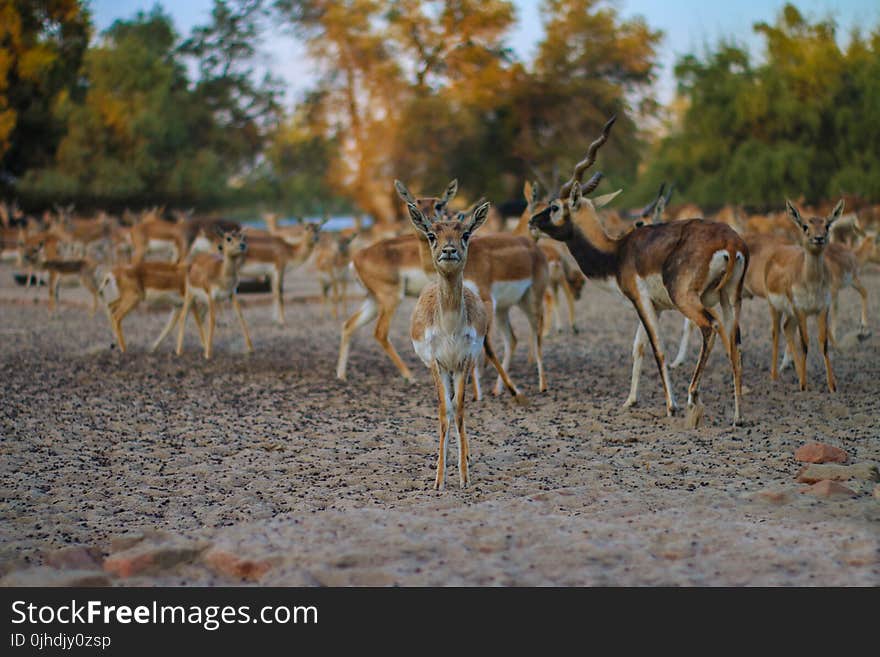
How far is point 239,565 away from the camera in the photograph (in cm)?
415

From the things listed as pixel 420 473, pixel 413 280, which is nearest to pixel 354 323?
pixel 413 280

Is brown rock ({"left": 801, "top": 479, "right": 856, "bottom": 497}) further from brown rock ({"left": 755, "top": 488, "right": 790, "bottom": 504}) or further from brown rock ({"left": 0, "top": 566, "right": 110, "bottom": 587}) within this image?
brown rock ({"left": 0, "top": 566, "right": 110, "bottom": 587})

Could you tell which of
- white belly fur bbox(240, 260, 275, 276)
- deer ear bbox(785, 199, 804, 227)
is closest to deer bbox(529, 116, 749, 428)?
deer ear bbox(785, 199, 804, 227)

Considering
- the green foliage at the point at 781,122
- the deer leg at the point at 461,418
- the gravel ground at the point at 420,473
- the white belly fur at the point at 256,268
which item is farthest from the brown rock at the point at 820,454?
the green foliage at the point at 781,122

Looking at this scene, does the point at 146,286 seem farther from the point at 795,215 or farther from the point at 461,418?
the point at 795,215

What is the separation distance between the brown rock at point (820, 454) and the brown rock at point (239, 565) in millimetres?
3488

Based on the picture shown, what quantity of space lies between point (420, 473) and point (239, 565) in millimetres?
1981

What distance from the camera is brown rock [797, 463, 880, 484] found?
18.2 feet

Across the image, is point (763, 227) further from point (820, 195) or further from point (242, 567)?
point (242, 567)

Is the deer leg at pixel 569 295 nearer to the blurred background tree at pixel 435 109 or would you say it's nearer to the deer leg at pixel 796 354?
the deer leg at pixel 796 354

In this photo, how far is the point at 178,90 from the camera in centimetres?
4159

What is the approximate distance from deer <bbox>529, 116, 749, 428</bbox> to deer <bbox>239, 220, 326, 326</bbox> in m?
6.95

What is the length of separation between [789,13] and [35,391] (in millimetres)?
29271

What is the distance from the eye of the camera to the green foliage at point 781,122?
2875 centimetres
